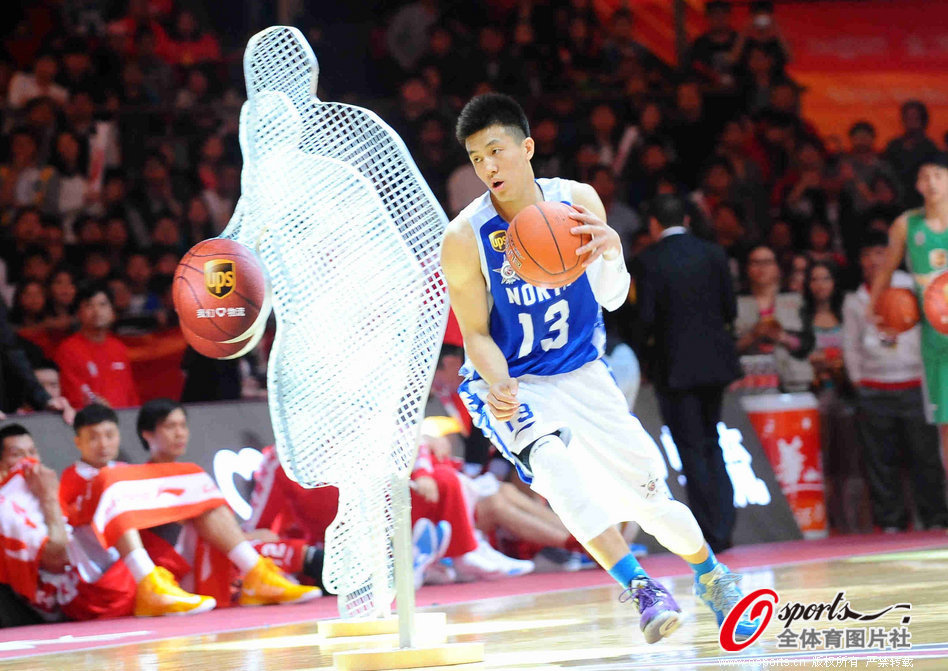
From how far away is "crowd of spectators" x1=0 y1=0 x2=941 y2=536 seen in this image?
11.2 meters

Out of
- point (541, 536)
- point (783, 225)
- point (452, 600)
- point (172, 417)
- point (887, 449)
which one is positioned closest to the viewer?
point (452, 600)

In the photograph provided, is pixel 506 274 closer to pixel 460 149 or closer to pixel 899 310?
pixel 899 310

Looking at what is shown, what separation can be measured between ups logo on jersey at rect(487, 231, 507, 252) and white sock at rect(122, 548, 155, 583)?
12.4 ft

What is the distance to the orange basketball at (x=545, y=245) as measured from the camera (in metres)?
4.79

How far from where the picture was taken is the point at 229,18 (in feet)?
49.6

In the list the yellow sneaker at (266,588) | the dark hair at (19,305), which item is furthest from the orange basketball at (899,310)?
the dark hair at (19,305)

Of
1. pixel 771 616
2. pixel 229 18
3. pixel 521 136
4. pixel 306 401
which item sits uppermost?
pixel 229 18

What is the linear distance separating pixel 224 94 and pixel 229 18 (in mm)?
2223

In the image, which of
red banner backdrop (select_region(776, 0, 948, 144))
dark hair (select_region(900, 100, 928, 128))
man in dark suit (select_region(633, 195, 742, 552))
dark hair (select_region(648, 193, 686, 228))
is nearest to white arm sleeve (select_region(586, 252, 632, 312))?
man in dark suit (select_region(633, 195, 742, 552))

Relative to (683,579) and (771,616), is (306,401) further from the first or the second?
(683,579)

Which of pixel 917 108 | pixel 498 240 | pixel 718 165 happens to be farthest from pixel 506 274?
pixel 917 108

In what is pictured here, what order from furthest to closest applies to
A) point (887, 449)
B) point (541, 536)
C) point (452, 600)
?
1. point (887, 449)
2. point (541, 536)
3. point (452, 600)

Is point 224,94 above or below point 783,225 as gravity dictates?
above

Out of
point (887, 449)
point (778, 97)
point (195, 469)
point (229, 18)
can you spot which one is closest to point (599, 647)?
point (195, 469)
